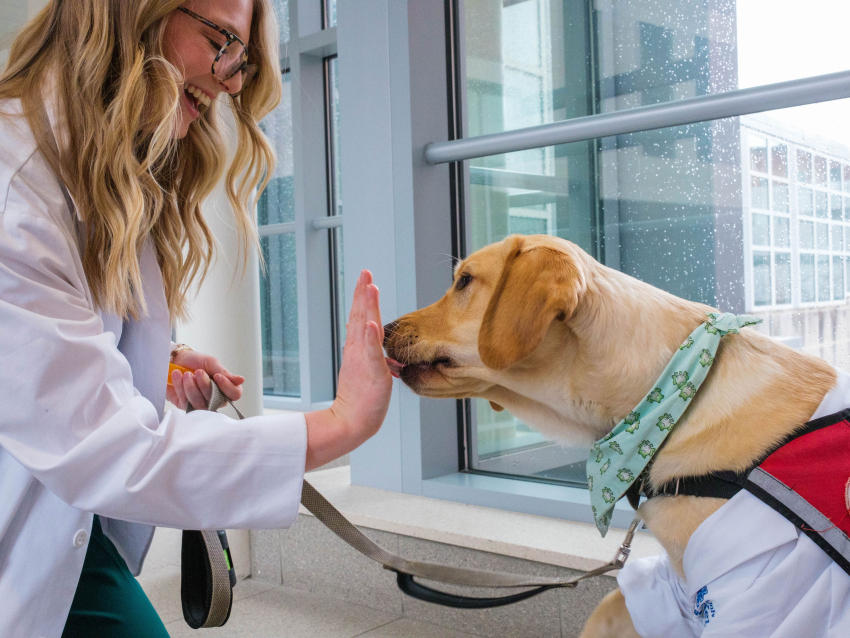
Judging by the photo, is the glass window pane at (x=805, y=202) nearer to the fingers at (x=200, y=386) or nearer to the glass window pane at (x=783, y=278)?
the glass window pane at (x=783, y=278)

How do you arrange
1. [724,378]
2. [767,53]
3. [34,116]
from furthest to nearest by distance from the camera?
[767,53], [724,378], [34,116]

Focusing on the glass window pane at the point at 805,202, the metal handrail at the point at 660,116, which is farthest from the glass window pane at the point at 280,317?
the glass window pane at the point at 805,202

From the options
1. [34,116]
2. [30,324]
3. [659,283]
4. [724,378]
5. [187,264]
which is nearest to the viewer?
[30,324]

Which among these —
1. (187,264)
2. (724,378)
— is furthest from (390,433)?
(724,378)

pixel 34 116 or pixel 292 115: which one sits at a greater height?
Answer: pixel 292 115

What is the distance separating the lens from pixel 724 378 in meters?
1.13

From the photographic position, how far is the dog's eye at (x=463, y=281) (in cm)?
148

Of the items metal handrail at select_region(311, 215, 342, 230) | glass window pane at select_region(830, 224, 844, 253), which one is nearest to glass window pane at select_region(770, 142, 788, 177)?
glass window pane at select_region(830, 224, 844, 253)

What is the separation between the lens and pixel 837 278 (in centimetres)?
209

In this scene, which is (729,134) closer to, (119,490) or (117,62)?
(117,62)

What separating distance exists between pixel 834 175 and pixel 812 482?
4.78 feet

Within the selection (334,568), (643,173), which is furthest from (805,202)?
(334,568)

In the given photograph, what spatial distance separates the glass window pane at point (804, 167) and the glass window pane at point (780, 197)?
2.1 inches

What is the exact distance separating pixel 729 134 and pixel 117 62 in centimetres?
192
